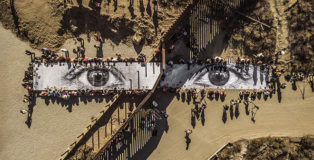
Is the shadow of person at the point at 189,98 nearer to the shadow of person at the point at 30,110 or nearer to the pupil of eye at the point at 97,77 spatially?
the pupil of eye at the point at 97,77

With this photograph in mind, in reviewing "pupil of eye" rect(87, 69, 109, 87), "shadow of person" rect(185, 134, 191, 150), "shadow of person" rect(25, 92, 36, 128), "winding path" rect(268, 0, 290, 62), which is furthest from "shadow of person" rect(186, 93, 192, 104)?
"shadow of person" rect(25, 92, 36, 128)

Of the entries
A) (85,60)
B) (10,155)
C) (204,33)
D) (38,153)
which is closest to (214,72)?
(204,33)

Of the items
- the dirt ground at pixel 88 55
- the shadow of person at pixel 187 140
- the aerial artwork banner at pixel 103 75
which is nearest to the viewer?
the dirt ground at pixel 88 55

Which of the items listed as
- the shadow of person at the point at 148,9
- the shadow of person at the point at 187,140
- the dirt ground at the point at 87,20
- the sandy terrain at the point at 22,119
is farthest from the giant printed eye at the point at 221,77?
the sandy terrain at the point at 22,119

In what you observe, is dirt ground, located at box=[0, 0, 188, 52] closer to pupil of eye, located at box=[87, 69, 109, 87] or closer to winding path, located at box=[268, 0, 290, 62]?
pupil of eye, located at box=[87, 69, 109, 87]

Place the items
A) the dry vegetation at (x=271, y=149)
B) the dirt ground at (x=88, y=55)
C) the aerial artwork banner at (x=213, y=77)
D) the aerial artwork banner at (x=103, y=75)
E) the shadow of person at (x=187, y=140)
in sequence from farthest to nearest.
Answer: the shadow of person at (x=187, y=140) < the dry vegetation at (x=271, y=149) < the aerial artwork banner at (x=213, y=77) < the aerial artwork banner at (x=103, y=75) < the dirt ground at (x=88, y=55)

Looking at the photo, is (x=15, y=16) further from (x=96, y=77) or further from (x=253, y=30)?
(x=253, y=30)
